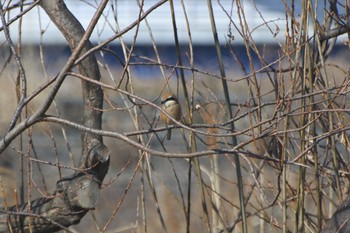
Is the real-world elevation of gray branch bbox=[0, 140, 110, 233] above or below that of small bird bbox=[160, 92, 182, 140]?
below

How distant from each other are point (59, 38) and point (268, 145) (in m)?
10.9

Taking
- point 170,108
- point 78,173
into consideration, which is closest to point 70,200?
point 78,173

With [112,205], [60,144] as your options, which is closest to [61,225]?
[112,205]

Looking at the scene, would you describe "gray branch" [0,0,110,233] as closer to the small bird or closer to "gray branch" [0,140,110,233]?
"gray branch" [0,140,110,233]

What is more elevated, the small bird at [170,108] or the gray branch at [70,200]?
the small bird at [170,108]

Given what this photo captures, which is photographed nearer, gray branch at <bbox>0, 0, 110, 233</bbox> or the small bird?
gray branch at <bbox>0, 0, 110, 233</bbox>

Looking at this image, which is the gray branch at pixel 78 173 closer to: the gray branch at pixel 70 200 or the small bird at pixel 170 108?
the gray branch at pixel 70 200

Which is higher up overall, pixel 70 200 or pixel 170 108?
pixel 170 108

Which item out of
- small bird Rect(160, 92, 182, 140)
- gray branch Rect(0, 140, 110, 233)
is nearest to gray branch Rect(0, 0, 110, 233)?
gray branch Rect(0, 140, 110, 233)

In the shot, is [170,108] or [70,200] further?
[170,108]

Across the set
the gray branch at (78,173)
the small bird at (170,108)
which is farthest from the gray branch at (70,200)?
the small bird at (170,108)

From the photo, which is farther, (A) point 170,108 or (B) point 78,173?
(A) point 170,108

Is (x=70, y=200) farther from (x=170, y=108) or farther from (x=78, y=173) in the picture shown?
(x=170, y=108)

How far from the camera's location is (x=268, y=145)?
3941mm
